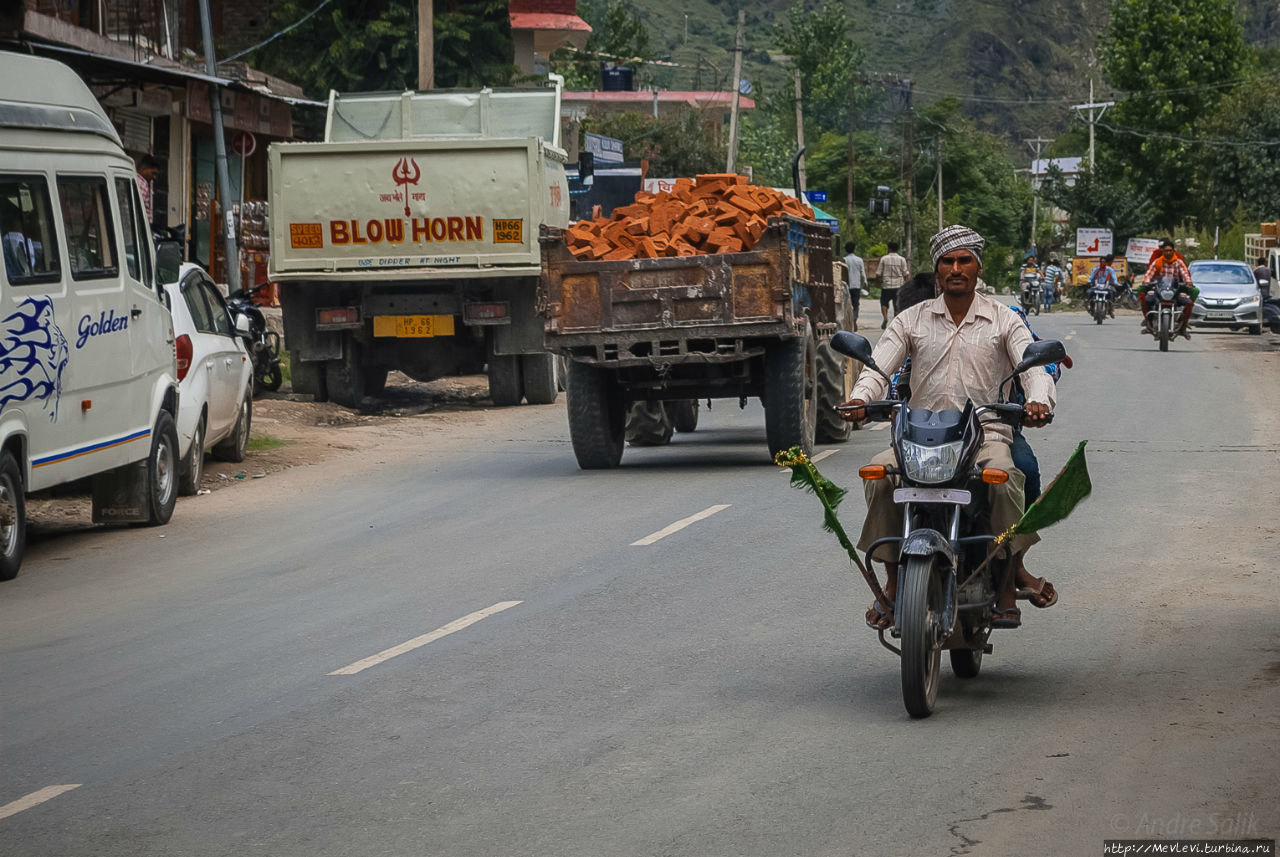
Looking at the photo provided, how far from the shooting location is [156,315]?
12711 millimetres

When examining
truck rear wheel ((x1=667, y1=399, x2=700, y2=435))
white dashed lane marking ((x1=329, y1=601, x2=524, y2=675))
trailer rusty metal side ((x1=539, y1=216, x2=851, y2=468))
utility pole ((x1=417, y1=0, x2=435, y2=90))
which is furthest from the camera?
utility pole ((x1=417, y1=0, x2=435, y2=90))

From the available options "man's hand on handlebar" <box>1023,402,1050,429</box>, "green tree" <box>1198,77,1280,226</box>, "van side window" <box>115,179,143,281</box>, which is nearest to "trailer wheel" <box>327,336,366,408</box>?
"van side window" <box>115,179,143,281</box>

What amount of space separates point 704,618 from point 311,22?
110 feet

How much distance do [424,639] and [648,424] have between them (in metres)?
8.77

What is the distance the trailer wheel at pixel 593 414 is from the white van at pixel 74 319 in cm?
320

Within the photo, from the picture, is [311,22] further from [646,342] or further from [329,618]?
[329,618]

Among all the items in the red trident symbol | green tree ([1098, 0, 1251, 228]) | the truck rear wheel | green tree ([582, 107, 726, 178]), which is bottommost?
the truck rear wheel

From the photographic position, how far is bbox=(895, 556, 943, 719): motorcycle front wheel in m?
6.31

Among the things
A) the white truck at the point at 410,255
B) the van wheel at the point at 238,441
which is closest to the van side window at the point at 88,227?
the van wheel at the point at 238,441

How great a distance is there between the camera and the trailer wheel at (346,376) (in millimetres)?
20891

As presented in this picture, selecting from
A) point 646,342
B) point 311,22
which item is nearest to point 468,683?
point 646,342

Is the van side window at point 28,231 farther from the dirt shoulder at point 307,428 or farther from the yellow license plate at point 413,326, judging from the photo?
the yellow license plate at point 413,326

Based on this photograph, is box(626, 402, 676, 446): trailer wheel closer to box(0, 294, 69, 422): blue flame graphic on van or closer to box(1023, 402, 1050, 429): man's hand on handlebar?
box(0, 294, 69, 422): blue flame graphic on van

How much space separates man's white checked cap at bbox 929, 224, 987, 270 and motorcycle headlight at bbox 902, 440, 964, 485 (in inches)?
32.1
